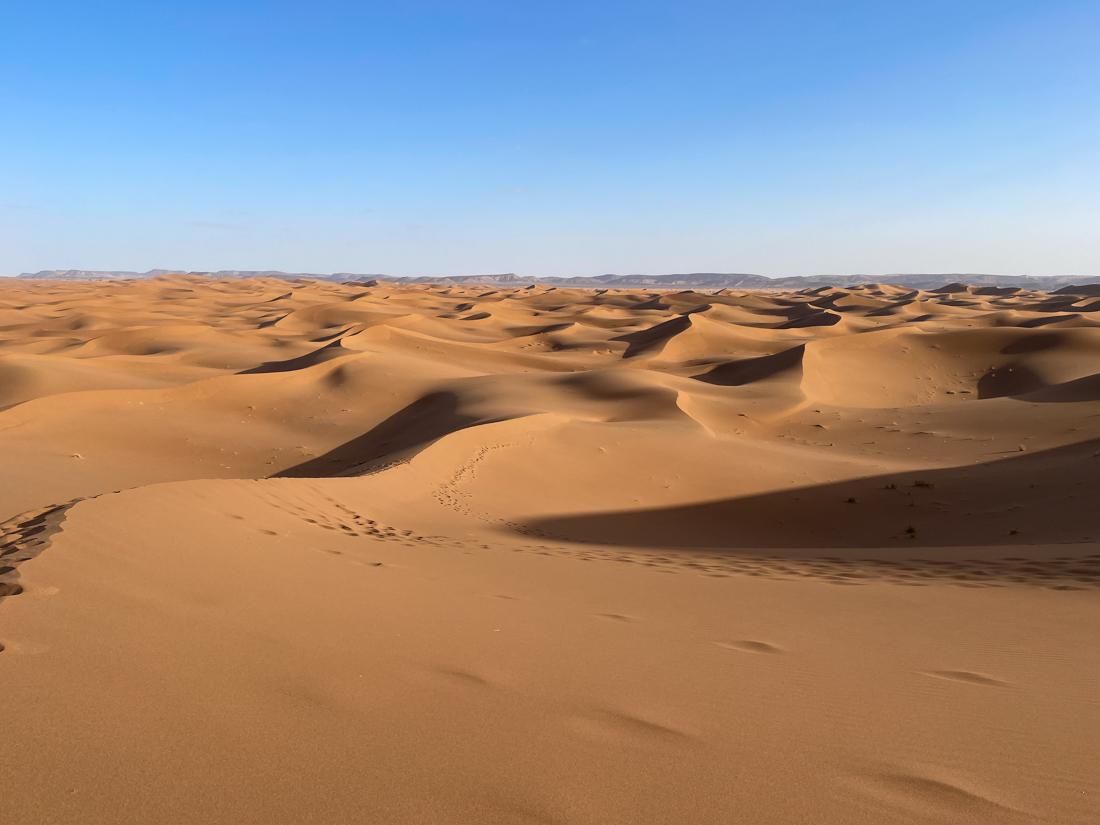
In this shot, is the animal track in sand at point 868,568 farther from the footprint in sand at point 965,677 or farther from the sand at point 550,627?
the footprint in sand at point 965,677

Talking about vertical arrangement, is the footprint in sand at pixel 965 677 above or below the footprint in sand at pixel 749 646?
above

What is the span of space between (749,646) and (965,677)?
966 millimetres

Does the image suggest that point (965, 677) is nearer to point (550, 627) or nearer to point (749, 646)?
point (749, 646)

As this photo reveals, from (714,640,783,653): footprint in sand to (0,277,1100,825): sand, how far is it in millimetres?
28

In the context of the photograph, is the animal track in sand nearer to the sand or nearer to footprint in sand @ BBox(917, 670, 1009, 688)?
the sand

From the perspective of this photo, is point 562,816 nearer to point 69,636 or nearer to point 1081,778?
point 1081,778

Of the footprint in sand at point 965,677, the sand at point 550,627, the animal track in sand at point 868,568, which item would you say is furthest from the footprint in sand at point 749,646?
the animal track in sand at point 868,568

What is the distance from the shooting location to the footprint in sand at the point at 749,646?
11.5ft

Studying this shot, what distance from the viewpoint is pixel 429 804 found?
1961 millimetres

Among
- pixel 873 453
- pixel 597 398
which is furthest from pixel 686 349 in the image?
pixel 873 453

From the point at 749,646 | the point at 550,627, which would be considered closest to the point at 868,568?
the point at 749,646

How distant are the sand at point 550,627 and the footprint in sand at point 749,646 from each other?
28 millimetres

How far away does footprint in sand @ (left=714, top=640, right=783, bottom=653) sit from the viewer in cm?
352

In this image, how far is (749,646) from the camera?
3.59 meters
